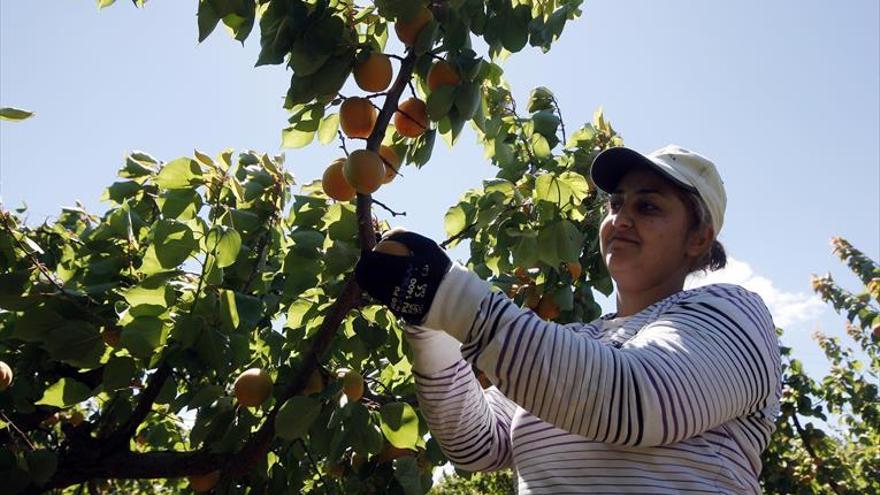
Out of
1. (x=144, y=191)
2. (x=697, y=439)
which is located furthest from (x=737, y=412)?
(x=144, y=191)

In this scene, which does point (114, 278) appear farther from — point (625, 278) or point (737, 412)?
point (737, 412)

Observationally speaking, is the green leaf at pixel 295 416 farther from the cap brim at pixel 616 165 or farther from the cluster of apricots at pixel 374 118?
the cap brim at pixel 616 165

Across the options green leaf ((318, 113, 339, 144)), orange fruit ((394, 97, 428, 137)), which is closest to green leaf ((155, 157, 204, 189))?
green leaf ((318, 113, 339, 144))

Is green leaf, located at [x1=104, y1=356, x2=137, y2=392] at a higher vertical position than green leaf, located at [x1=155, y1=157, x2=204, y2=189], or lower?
lower

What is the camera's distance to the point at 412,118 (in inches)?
71.2

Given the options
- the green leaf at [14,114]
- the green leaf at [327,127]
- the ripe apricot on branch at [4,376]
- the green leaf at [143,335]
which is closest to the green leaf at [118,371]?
the green leaf at [143,335]

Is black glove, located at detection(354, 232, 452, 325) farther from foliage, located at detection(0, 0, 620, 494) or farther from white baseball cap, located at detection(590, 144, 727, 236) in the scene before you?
white baseball cap, located at detection(590, 144, 727, 236)

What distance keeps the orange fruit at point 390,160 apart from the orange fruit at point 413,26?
305 millimetres

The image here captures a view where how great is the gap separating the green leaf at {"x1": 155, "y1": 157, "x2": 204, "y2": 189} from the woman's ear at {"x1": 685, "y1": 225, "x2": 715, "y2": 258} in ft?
4.27

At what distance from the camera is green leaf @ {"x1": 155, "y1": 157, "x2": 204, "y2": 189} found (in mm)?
2010

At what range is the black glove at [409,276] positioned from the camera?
4.04 feet

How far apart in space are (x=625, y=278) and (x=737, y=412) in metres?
0.47

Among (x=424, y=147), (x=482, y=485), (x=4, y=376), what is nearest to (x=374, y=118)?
(x=424, y=147)

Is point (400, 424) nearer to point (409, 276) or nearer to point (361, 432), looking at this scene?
point (361, 432)
